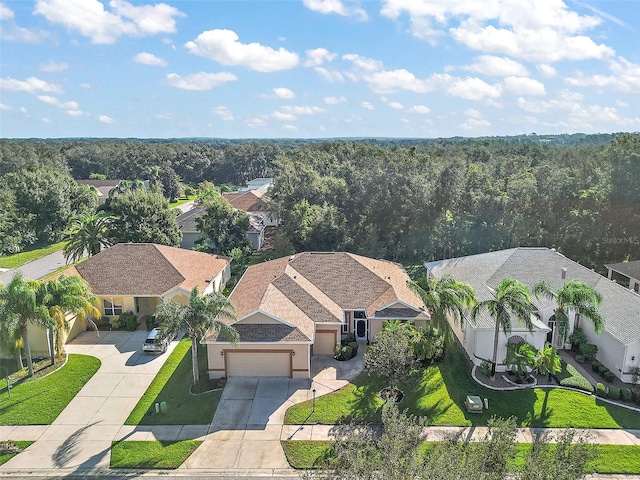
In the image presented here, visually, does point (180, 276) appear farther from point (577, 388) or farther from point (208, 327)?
point (577, 388)

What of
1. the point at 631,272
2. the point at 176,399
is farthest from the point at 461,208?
the point at 176,399

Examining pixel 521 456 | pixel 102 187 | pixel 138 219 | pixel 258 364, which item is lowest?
pixel 521 456

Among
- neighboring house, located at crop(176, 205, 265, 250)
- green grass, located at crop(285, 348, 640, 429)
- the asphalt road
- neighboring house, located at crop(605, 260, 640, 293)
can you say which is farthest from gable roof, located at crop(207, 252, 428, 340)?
the asphalt road

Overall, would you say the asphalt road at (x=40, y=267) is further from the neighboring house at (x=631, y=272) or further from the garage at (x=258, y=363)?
the neighboring house at (x=631, y=272)

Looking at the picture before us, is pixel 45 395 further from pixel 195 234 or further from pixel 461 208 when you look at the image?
pixel 461 208

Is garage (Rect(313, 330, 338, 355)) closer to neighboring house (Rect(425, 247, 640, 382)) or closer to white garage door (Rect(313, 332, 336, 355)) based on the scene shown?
white garage door (Rect(313, 332, 336, 355))

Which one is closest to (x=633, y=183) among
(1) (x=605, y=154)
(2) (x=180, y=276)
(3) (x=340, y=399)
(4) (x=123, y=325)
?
(1) (x=605, y=154)

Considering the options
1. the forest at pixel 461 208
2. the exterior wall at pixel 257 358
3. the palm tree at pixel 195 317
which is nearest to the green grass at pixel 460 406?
the exterior wall at pixel 257 358

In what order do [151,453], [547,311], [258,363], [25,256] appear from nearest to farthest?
1. [151,453]
2. [258,363]
3. [547,311]
4. [25,256]
